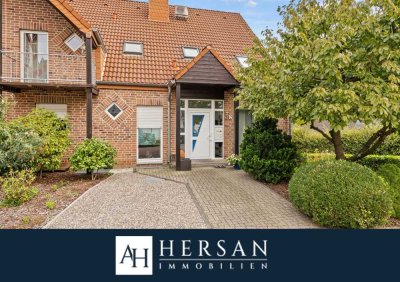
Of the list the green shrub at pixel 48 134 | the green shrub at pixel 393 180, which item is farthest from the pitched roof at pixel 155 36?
the green shrub at pixel 393 180

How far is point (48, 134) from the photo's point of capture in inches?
318

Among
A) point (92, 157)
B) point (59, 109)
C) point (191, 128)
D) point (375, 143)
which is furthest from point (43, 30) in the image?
point (375, 143)

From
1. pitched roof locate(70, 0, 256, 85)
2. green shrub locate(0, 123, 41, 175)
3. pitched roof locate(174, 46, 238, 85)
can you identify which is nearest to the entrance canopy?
pitched roof locate(174, 46, 238, 85)

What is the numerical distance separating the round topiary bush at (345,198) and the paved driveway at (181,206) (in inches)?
16.5

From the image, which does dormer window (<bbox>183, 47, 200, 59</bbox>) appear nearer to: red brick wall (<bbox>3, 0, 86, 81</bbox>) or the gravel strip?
red brick wall (<bbox>3, 0, 86, 81</bbox>)

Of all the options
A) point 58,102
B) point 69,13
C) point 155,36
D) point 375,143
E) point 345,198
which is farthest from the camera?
point 155,36

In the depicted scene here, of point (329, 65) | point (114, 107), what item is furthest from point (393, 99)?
point (114, 107)

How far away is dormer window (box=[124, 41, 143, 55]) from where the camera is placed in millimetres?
11484

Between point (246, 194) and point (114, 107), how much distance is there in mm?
6592

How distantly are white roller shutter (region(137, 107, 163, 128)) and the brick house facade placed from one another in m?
0.04

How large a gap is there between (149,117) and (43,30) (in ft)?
17.0

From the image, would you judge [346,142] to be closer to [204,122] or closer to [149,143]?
[204,122]

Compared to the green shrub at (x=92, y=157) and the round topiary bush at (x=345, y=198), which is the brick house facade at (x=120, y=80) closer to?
the green shrub at (x=92, y=157)

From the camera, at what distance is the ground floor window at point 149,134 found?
10672mm
